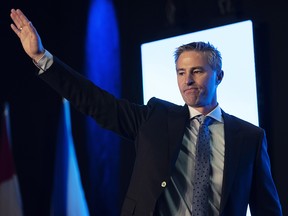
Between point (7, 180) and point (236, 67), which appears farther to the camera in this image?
point (7, 180)

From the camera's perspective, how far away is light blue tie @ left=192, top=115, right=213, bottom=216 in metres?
1.81

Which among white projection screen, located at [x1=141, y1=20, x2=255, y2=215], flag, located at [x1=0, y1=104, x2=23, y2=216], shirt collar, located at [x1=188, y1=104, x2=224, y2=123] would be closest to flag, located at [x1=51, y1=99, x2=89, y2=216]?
flag, located at [x1=0, y1=104, x2=23, y2=216]

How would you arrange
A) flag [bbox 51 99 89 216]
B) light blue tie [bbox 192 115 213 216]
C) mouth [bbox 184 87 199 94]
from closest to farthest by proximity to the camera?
light blue tie [bbox 192 115 213 216], mouth [bbox 184 87 199 94], flag [bbox 51 99 89 216]

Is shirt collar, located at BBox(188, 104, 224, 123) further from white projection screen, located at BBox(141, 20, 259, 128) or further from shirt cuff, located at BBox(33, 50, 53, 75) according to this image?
white projection screen, located at BBox(141, 20, 259, 128)

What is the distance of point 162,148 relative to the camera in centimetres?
188

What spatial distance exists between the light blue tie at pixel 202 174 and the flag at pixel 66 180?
5.98 feet

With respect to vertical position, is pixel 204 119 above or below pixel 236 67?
below

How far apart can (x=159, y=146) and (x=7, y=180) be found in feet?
6.85

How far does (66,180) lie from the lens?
352 centimetres

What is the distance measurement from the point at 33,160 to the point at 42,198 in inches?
13.2

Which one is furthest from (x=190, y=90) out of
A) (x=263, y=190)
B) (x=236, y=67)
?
(x=236, y=67)

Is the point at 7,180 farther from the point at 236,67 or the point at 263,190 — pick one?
the point at 263,190

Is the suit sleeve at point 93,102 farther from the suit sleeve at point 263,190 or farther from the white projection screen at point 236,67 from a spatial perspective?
the white projection screen at point 236,67

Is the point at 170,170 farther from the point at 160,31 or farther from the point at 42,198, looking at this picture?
the point at 42,198
